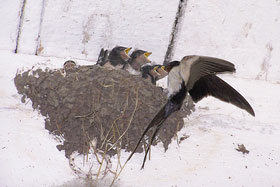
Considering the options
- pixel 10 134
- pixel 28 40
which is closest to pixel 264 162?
pixel 10 134

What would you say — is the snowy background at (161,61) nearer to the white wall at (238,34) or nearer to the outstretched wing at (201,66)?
the white wall at (238,34)

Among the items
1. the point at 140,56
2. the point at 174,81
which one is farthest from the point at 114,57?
the point at 174,81

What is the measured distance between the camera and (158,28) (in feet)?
9.19

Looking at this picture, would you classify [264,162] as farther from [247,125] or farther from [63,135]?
[63,135]

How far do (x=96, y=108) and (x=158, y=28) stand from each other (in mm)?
730

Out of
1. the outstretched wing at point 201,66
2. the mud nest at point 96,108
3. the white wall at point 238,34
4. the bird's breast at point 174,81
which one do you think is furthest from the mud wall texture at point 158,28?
the outstretched wing at point 201,66

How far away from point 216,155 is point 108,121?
0.71m

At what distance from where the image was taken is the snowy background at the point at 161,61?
243 cm

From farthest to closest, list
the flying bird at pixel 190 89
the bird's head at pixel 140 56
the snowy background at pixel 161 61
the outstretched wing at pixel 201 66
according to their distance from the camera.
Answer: the bird's head at pixel 140 56 → the snowy background at pixel 161 61 → the flying bird at pixel 190 89 → the outstretched wing at pixel 201 66

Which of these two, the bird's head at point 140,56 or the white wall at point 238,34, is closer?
the white wall at point 238,34

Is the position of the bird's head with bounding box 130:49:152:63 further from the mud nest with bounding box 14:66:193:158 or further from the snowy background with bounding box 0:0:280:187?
the mud nest with bounding box 14:66:193:158

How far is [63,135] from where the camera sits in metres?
2.55

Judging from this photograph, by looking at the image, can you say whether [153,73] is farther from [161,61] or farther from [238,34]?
[238,34]

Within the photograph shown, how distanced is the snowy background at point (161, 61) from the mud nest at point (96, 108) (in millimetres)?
70
